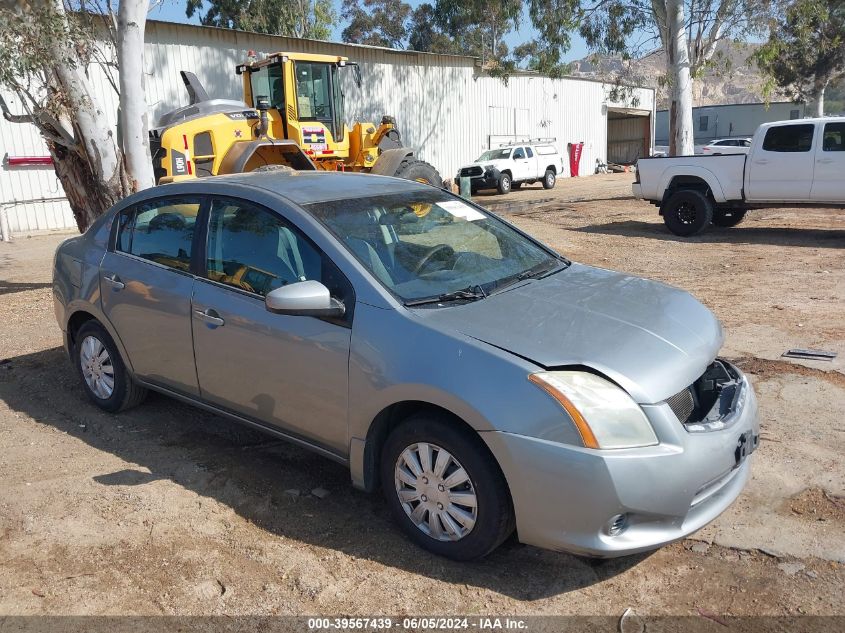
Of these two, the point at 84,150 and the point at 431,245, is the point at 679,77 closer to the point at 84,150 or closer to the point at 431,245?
the point at 84,150

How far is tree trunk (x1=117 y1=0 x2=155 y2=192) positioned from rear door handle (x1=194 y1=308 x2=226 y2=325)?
5.56 m

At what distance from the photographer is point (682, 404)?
3252 millimetres

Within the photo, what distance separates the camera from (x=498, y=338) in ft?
10.6

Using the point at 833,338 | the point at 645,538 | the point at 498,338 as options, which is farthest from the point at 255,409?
the point at 833,338

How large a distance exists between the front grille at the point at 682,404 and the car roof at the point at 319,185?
2062mm

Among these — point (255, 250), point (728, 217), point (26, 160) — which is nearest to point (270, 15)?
point (26, 160)

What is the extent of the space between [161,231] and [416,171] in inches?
378

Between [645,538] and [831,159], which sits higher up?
[831,159]

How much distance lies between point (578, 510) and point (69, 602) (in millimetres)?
2176

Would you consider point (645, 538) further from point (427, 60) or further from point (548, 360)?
point (427, 60)

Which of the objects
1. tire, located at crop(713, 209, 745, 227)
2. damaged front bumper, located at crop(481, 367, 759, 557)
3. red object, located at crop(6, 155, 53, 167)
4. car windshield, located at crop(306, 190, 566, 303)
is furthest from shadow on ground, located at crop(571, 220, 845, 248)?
red object, located at crop(6, 155, 53, 167)

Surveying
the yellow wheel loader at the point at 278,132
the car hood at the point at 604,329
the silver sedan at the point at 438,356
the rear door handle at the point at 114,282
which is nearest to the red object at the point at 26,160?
the yellow wheel loader at the point at 278,132

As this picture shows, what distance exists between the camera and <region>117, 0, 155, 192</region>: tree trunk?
336 inches

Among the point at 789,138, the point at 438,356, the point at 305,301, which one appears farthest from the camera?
the point at 789,138
